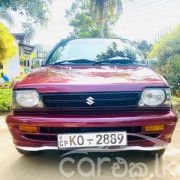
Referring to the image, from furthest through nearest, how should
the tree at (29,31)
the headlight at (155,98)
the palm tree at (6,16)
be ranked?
the tree at (29,31)
the palm tree at (6,16)
the headlight at (155,98)

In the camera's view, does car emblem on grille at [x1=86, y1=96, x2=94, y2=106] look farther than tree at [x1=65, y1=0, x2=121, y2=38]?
No

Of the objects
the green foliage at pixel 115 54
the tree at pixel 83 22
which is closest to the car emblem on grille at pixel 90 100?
the green foliage at pixel 115 54

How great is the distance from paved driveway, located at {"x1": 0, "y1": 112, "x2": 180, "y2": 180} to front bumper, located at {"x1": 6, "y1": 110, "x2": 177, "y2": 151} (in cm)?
31

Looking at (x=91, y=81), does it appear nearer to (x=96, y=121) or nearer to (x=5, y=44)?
(x=96, y=121)

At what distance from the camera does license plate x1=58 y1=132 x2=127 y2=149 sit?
71.4 inches

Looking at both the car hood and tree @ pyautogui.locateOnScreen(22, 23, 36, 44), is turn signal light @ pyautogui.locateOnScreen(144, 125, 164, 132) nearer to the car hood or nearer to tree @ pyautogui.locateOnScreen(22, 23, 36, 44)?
the car hood

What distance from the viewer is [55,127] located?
1834 mm

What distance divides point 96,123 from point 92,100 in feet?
0.74

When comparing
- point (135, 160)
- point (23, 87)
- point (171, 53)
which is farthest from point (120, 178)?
point (171, 53)

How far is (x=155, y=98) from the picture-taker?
1904 millimetres

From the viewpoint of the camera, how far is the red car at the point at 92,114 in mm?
1802

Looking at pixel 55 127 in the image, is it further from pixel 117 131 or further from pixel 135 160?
pixel 135 160

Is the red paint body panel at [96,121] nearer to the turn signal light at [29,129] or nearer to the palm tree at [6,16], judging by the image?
the turn signal light at [29,129]

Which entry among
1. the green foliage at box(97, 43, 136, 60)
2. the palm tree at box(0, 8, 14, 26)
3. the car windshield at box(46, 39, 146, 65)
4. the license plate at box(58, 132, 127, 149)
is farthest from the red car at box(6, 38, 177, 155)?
the palm tree at box(0, 8, 14, 26)
